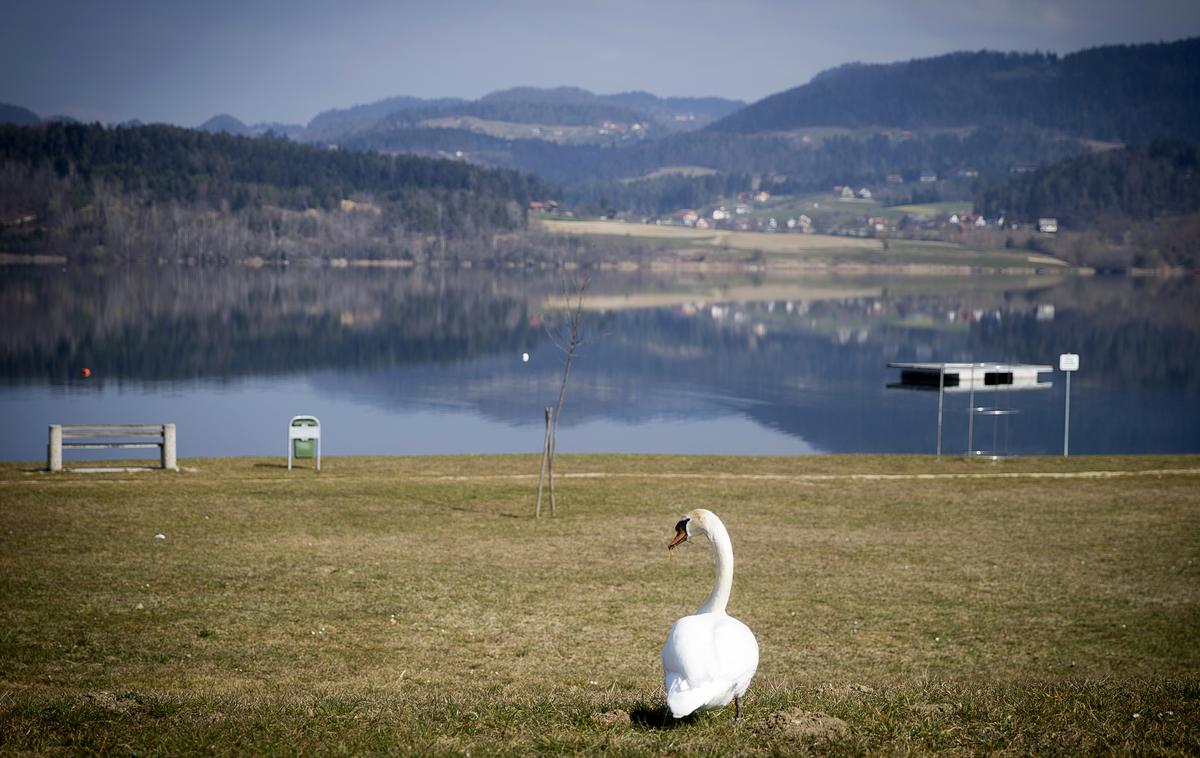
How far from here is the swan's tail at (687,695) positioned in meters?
7.34

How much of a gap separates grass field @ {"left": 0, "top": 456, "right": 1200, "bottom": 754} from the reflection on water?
776 inches

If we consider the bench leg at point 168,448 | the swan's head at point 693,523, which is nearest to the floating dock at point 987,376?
the bench leg at point 168,448

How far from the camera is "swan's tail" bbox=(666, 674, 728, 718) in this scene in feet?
24.1

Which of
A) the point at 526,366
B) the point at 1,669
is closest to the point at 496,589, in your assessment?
the point at 1,669

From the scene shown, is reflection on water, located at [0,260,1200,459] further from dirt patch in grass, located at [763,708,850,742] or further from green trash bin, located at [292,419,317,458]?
dirt patch in grass, located at [763,708,850,742]

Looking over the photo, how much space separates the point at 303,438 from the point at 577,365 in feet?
159

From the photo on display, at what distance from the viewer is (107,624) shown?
12852 mm

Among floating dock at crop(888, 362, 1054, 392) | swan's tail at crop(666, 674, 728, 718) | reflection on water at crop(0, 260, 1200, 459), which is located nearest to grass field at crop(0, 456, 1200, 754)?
swan's tail at crop(666, 674, 728, 718)

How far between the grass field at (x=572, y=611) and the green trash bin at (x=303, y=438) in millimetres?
1618

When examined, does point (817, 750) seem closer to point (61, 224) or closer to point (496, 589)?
point (496, 589)

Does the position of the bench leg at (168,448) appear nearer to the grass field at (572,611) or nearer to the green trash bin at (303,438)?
the grass field at (572,611)

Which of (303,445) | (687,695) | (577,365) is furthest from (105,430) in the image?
(577,365)

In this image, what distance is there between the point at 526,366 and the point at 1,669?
194 ft

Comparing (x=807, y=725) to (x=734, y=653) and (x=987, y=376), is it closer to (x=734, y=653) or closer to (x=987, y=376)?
(x=734, y=653)
